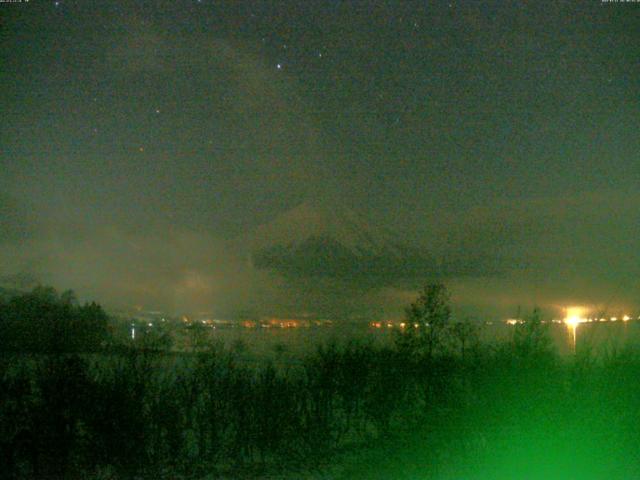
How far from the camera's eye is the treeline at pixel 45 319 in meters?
20.2

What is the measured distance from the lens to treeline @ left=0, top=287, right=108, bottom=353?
20.2 m

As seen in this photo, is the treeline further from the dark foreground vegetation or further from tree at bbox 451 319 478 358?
tree at bbox 451 319 478 358

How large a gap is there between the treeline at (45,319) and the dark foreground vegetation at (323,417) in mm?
7818

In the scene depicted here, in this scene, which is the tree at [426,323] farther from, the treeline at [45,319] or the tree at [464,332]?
the treeline at [45,319]

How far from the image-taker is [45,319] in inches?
984

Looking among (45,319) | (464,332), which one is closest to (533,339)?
(464,332)

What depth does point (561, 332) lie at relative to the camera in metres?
14.8

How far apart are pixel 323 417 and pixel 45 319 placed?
52.8 ft

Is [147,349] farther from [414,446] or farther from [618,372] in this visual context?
[618,372]

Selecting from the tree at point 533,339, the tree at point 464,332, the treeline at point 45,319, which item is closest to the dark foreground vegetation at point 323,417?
the tree at point 533,339

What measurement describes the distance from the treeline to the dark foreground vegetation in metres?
7.82

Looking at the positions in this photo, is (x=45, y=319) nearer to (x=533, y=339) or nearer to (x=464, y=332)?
(x=464, y=332)

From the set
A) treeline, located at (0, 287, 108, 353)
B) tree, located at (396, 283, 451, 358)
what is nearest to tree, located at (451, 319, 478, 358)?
tree, located at (396, 283, 451, 358)

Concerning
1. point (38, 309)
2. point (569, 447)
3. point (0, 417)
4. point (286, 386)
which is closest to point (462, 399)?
point (569, 447)
